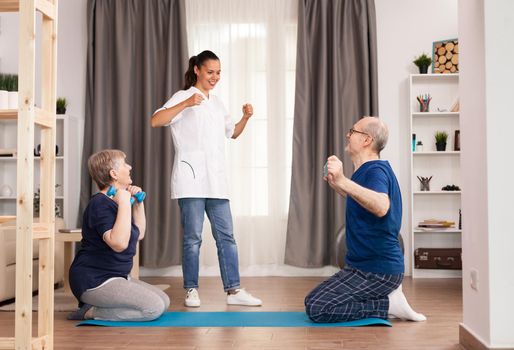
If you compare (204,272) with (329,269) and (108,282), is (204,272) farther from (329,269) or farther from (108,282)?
(108,282)

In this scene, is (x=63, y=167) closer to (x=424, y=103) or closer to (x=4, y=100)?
(x=424, y=103)

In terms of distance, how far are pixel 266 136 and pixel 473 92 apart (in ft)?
11.2

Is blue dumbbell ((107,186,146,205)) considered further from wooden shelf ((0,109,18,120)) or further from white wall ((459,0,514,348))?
white wall ((459,0,514,348))

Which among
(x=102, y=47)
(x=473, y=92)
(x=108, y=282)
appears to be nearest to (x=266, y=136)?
(x=102, y=47)

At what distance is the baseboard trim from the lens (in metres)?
2.57

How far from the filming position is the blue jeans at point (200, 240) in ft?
13.7

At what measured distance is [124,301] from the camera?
3551 mm

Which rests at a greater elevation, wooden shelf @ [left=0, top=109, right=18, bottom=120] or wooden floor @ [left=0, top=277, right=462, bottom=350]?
wooden shelf @ [left=0, top=109, right=18, bottom=120]

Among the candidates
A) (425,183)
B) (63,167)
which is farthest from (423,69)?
(63,167)

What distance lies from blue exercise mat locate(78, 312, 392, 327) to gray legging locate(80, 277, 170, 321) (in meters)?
0.05

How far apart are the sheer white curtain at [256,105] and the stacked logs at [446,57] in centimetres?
122

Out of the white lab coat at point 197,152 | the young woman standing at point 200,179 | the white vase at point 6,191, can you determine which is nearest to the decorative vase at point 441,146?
the young woman standing at point 200,179

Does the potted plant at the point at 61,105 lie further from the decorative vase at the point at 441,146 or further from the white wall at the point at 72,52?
the decorative vase at the point at 441,146

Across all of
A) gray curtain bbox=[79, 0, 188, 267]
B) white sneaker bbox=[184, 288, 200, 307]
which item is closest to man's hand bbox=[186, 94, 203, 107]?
white sneaker bbox=[184, 288, 200, 307]
